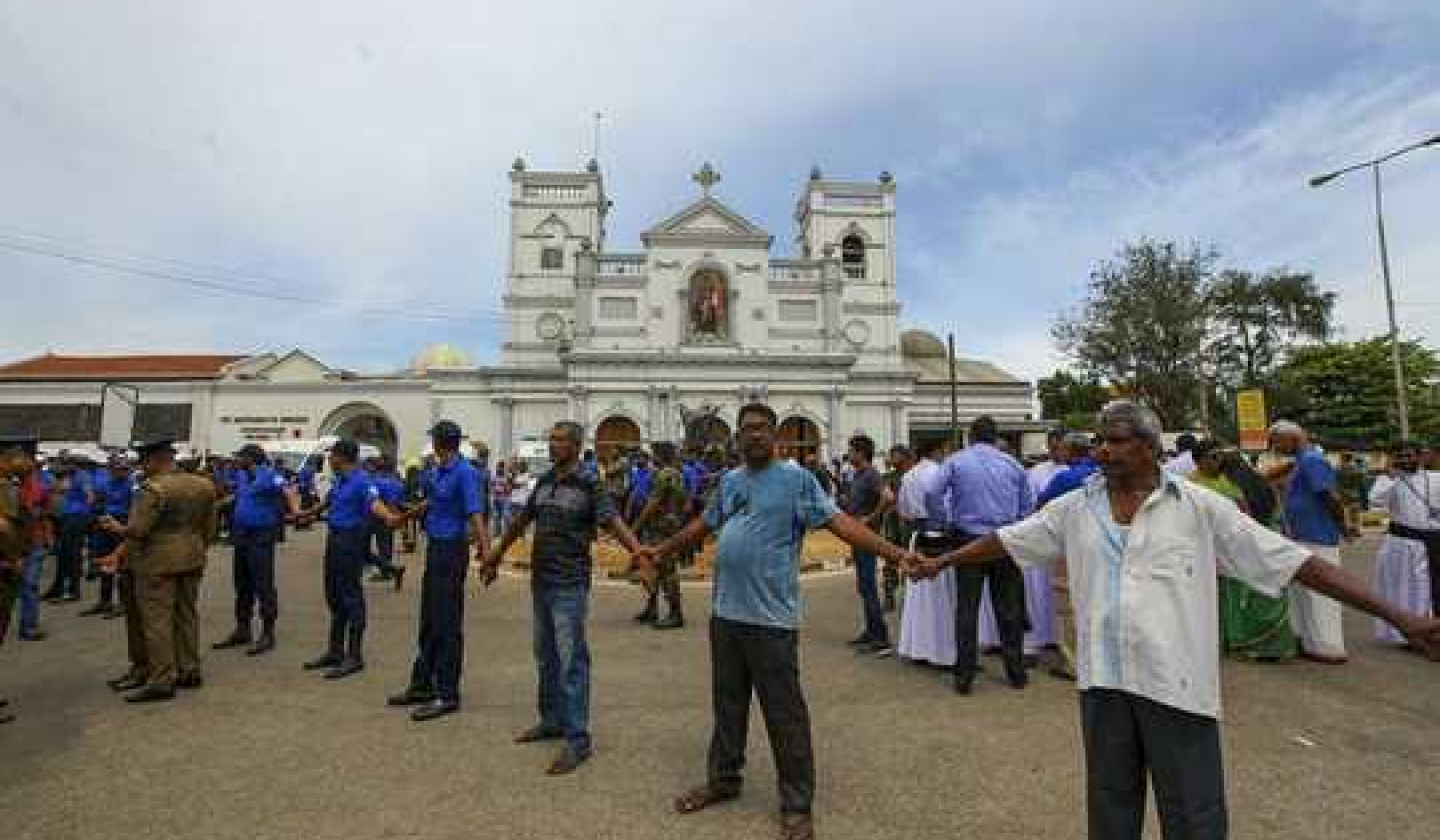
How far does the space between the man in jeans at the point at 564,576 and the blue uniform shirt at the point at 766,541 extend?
775 mm

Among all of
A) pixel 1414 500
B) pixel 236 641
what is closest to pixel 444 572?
pixel 236 641

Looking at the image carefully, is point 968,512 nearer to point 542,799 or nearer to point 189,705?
point 542,799

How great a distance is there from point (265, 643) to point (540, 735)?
152 inches

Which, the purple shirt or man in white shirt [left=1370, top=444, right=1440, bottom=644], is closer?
the purple shirt

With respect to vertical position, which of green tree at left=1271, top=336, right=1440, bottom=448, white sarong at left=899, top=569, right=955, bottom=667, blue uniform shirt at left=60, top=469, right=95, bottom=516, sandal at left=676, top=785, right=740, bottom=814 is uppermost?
green tree at left=1271, top=336, right=1440, bottom=448

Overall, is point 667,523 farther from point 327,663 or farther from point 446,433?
point 446,433

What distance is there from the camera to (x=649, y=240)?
34781 millimetres

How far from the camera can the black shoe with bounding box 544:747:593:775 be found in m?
3.69

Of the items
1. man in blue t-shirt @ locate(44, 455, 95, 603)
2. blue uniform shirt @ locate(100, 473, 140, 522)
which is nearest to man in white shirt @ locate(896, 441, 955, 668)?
blue uniform shirt @ locate(100, 473, 140, 522)

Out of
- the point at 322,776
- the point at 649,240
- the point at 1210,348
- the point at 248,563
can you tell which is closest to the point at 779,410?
the point at 649,240

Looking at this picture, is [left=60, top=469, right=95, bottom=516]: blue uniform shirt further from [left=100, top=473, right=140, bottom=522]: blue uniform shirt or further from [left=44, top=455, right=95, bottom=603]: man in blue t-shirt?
[left=100, top=473, right=140, bottom=522]: blue uniform shirt

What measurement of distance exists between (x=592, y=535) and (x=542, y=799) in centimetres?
137

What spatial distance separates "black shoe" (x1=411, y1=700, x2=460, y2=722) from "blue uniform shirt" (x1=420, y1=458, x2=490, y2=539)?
1.08 meters

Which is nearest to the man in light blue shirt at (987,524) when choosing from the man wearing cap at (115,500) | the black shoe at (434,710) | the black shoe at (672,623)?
the black shoe at (672,623)
